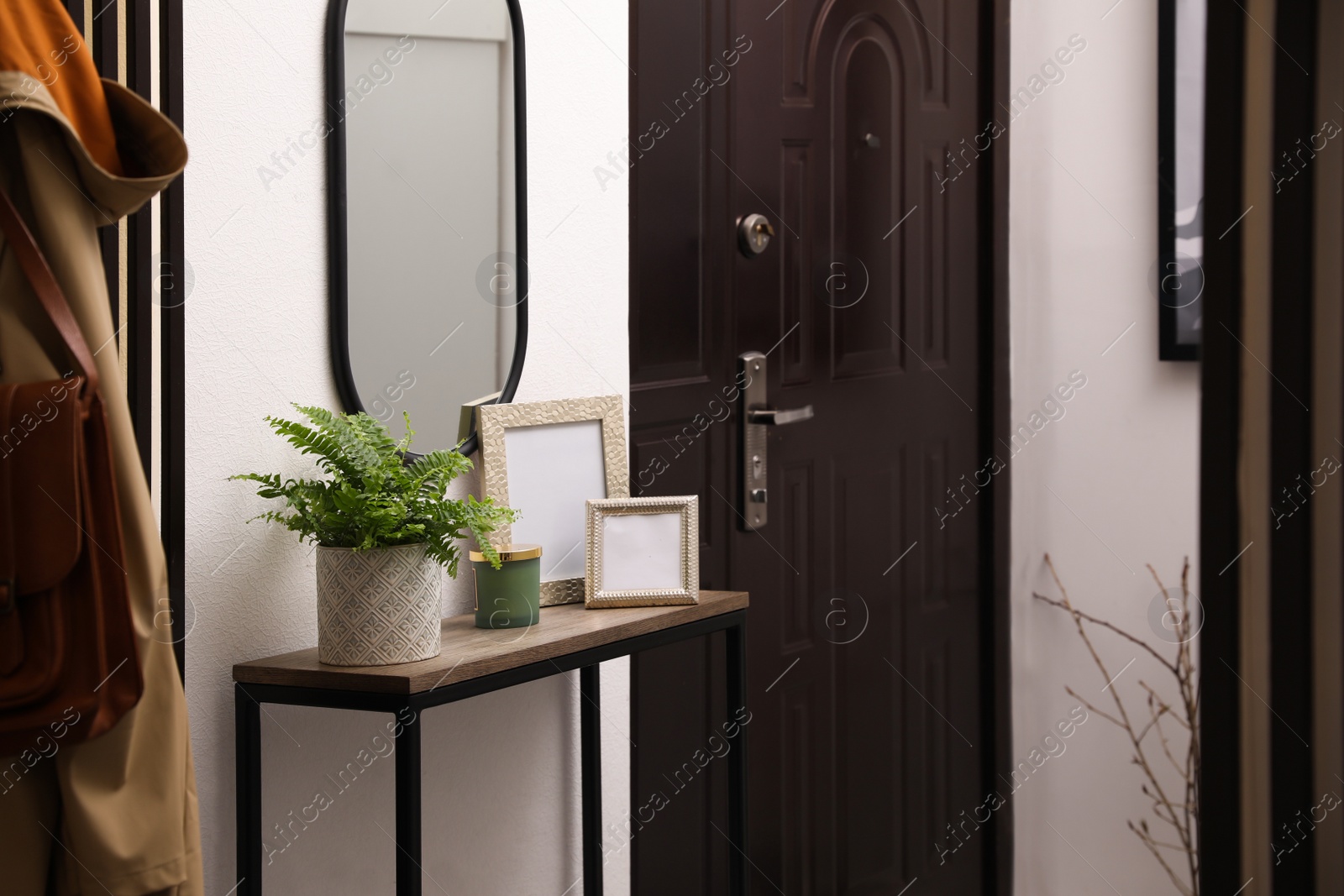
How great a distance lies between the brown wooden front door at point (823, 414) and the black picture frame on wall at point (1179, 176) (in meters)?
0.37

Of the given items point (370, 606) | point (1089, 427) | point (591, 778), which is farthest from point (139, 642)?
point (1089, 427)

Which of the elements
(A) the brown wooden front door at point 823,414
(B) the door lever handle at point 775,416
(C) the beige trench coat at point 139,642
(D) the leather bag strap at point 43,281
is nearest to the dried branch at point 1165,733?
(A) the brown wooden front door at point 823,414

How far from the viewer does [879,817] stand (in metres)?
2.39

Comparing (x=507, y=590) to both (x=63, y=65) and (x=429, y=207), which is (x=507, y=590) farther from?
(x=63, y=65)

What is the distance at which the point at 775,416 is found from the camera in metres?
2.03

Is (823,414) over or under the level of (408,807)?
over

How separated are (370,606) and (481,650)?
0.44ft

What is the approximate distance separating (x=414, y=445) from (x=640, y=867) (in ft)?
2.62

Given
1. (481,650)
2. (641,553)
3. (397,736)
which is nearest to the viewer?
(397,736)

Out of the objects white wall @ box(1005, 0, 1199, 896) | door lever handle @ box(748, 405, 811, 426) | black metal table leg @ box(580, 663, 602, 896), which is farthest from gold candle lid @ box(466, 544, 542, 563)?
white wall @ box(1005, 0, 1199, 896)

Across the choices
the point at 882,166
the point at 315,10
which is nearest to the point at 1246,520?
the point at 315,10

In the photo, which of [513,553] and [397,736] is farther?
[513,553]

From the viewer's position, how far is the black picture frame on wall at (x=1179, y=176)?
2.40m

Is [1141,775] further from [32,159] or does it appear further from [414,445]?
[32,159]
